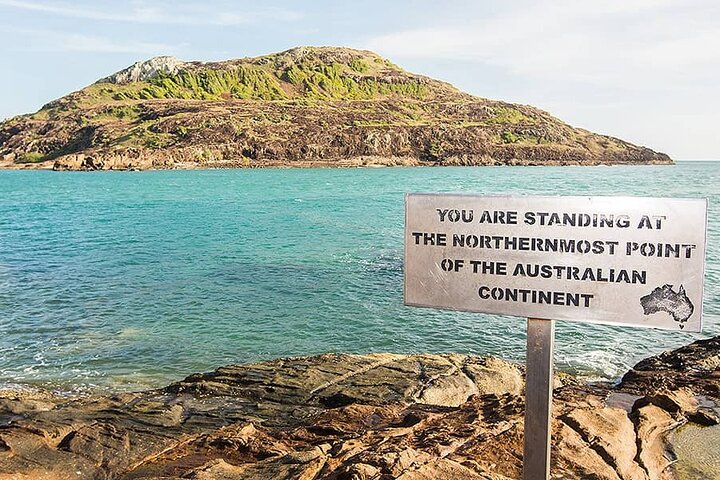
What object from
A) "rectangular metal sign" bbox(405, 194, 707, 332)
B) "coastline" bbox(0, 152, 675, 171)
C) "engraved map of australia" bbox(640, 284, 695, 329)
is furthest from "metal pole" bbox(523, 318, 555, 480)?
"coastline" bbox(0, 152, 675, 171)

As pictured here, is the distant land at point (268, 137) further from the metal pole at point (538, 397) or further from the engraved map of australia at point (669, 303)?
the engraved map of australia at point (669, 303)

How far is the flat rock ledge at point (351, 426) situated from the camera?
241 inches

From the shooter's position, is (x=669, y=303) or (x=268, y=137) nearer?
(x=669, y=303)

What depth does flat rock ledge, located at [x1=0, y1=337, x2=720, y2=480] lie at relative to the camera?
6129 millimetres

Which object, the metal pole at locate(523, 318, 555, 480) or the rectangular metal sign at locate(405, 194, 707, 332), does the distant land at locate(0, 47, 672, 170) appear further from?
the metal pole at locate(523, 318, 555, 480)

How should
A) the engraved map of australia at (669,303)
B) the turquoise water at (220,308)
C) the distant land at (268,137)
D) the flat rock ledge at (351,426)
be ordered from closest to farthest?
the engraved map of australia at (669,303) < the flat rock ledge at (351,426) < the turquoise water at (220,308) < the distant land at (268,137)

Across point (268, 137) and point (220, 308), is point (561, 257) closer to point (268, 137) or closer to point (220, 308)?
point (220, 308)

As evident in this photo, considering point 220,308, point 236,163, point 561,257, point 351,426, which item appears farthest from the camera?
point 236,163

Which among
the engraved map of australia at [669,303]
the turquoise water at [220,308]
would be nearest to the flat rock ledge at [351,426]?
the engraved map of australia at [669,303]

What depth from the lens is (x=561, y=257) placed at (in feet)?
15.1

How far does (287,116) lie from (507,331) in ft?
521

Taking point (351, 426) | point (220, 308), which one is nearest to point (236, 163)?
point (220, 308)

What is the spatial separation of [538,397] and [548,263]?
116 centimetres

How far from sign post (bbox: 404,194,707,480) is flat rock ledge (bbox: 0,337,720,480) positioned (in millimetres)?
1665
